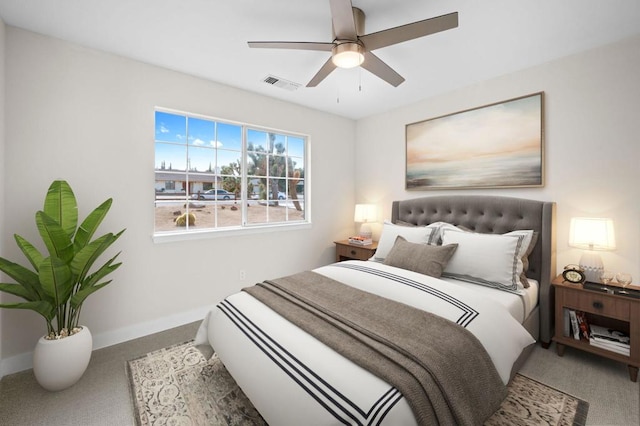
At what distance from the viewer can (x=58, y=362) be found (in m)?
1.88

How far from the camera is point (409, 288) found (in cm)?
204

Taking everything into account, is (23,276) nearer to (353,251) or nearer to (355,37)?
(355,37)

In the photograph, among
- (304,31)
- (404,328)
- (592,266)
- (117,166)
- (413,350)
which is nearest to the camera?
(413,350)

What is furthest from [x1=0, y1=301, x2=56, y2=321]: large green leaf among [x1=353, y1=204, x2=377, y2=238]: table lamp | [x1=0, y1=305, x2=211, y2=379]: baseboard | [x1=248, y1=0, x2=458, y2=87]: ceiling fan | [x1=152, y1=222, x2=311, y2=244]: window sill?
[x1=353, y1=204, x2=377, y2=238]: table lamp

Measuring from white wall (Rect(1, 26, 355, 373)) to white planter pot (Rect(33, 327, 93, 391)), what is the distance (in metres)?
0.53

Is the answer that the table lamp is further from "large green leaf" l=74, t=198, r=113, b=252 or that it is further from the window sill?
"large green leaf" l=74, t=198, r=113, b=252

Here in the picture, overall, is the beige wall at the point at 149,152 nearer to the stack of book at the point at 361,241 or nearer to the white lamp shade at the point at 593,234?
the white lamp shade at the point at 593,234

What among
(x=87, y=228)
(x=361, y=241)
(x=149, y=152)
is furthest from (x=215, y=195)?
(x=361, y=241)

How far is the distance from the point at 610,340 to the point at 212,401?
2910 mm

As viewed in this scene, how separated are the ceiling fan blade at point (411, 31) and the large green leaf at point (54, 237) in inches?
91.7

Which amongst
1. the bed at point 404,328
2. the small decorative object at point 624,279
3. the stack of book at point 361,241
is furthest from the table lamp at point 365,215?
the small decorative object at point 624,279

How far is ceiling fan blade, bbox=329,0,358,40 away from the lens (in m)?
1.52

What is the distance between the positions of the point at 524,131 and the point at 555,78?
1.63 feet

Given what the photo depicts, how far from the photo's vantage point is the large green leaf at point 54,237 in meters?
1.81
